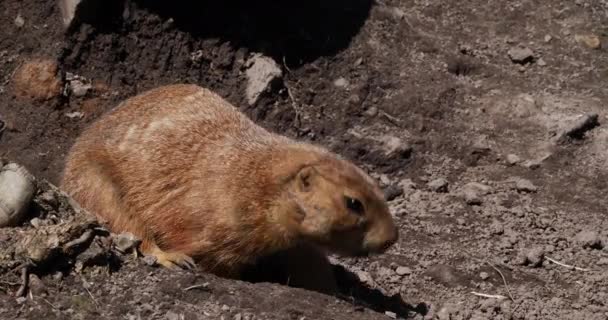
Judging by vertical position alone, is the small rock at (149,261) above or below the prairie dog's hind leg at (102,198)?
above

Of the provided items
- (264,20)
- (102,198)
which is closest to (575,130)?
(264,20)

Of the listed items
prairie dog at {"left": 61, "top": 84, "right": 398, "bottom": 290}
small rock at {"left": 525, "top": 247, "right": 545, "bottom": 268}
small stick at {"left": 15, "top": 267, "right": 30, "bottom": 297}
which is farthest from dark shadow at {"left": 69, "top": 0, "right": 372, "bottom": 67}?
small stick at {"left": 15, "top": 267, "right": 30, "bottom": 297}

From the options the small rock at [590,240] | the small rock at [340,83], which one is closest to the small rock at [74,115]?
the small rock at [340,83]

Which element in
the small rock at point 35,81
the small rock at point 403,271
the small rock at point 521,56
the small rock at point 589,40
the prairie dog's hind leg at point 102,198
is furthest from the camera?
the small rock at point 589,40

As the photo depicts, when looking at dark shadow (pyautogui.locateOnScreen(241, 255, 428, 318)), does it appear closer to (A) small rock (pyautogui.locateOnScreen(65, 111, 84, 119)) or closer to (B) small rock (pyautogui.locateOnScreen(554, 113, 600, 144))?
(A) small rock (pyautogui.locateOnScreen(65, 111, 84, 119))

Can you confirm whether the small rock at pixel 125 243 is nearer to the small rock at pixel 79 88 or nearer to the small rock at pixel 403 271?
Result: the small rock at pixel 403 271

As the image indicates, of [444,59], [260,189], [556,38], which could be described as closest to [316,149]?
[260,189]
